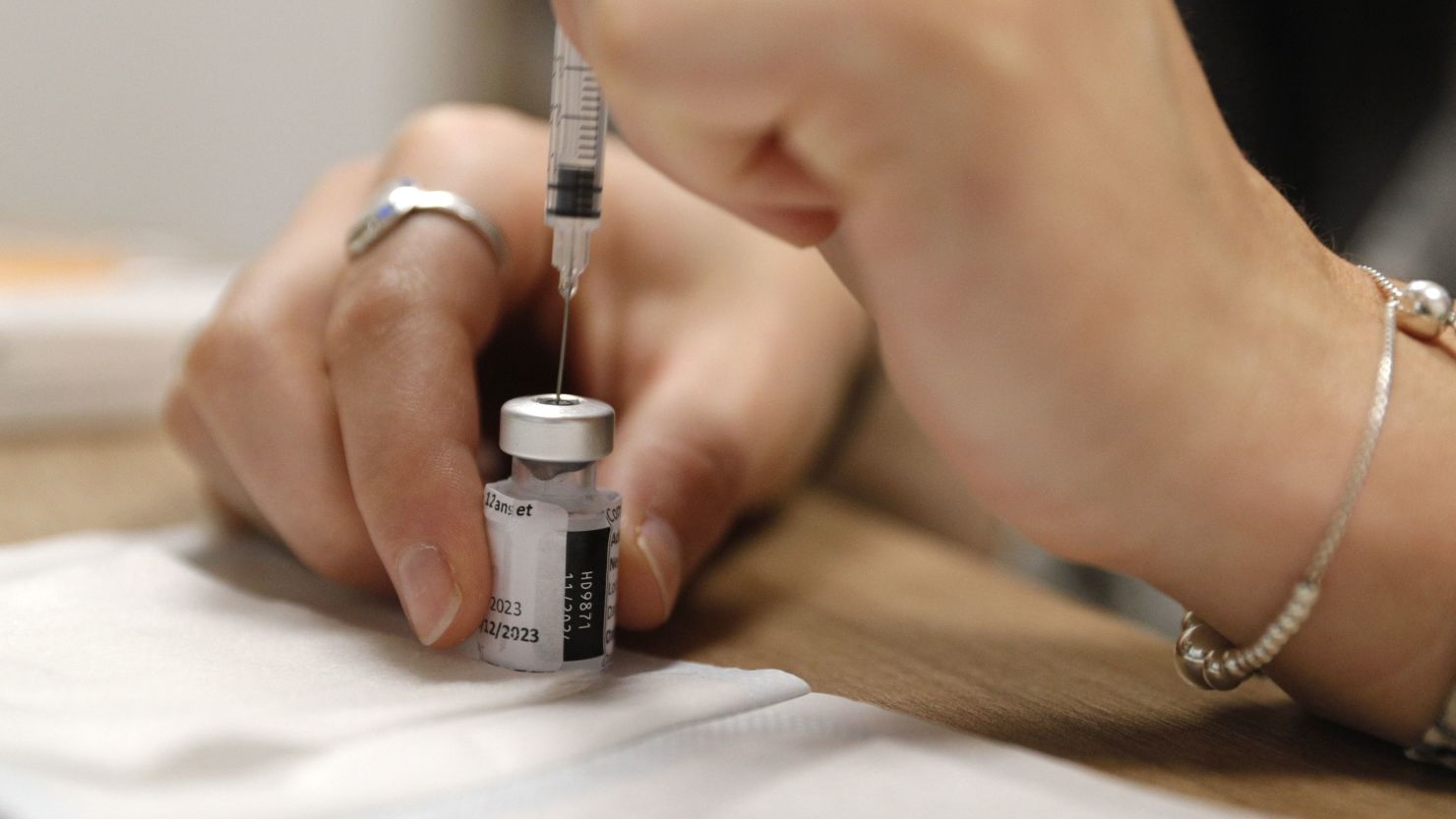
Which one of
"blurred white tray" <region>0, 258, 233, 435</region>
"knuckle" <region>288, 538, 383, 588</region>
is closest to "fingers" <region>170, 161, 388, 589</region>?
"knuckle" <region>288, 538, 383, 588</region>

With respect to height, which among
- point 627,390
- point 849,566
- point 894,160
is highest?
point 894,160

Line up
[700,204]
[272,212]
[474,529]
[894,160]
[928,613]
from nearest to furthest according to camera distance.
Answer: [894,160] < [474,529] < [928,613] < [700,204] < [272,212]

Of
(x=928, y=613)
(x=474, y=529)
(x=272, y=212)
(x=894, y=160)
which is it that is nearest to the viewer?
(x=894, y=160)

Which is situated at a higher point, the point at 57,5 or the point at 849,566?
the point at 57,5

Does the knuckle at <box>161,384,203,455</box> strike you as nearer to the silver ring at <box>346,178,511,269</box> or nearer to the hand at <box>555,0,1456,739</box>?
the silver ring at <box>346,178,511,269</box>

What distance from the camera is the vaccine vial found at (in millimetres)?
484

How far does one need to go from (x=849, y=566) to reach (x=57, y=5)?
6.18 ft

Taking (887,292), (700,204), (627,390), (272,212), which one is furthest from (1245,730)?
(272,212)

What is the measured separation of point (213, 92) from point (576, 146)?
1.89 m

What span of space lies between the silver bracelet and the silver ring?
0.39m

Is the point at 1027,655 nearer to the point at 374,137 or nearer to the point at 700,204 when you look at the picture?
the point at 700,204

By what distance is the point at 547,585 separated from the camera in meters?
0.49

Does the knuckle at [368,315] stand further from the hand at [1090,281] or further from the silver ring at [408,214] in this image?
the hand at [1090,281]

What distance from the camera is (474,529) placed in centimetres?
51
